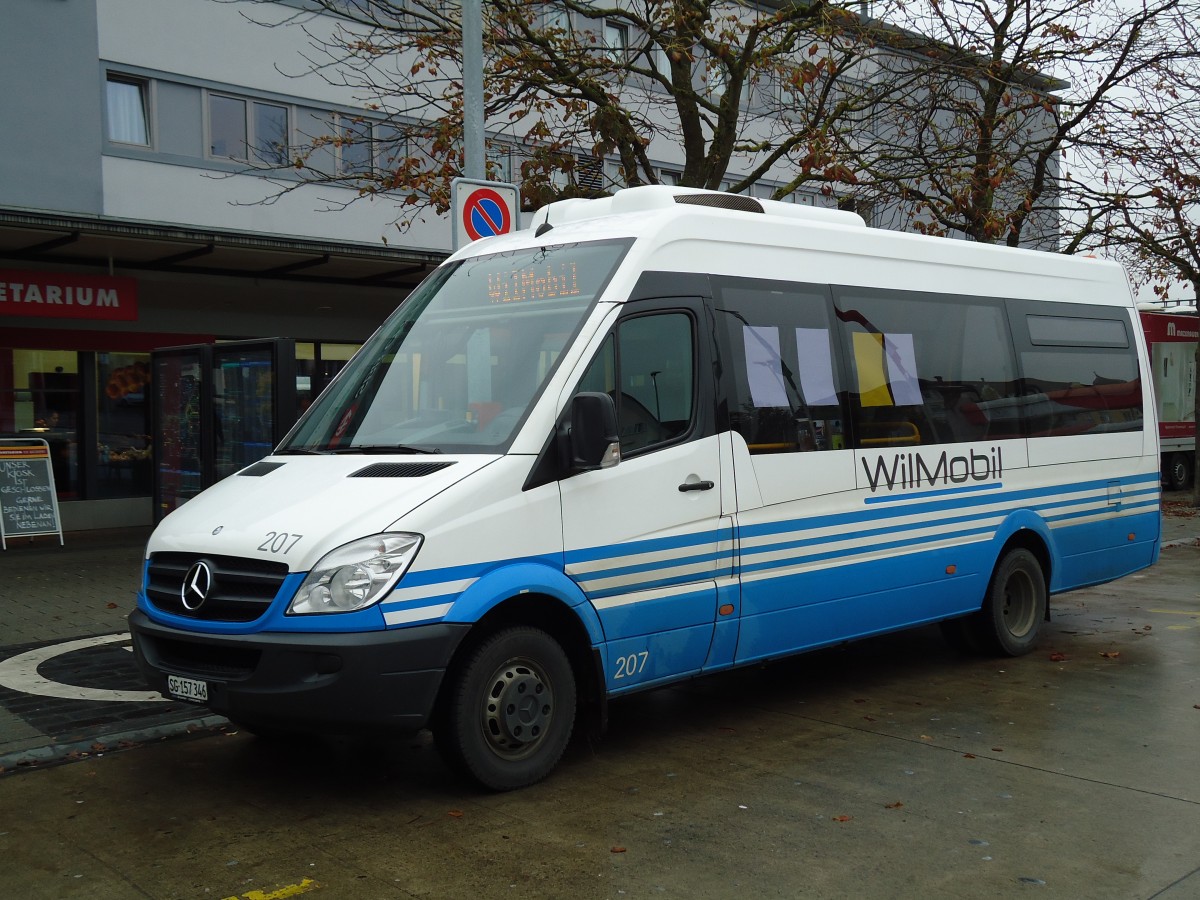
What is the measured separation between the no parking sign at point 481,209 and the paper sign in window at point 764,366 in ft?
8.70

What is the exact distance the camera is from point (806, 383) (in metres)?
7.28

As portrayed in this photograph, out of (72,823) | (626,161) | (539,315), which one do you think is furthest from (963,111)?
(72,823)

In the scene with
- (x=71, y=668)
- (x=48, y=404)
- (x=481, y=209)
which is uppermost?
(x=481, y=209)

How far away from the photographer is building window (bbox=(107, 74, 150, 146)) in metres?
18.5

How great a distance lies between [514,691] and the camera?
5.61 m

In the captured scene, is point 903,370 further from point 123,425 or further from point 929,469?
point 123,425

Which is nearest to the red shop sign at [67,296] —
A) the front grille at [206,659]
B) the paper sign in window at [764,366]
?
the front grille at [206,659]

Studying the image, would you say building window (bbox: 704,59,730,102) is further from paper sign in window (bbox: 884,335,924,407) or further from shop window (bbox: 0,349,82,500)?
shop window (bbox: 0,349,82,500)

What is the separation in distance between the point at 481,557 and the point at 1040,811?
2616 mm

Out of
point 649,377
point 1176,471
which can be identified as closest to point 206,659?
point 649,377

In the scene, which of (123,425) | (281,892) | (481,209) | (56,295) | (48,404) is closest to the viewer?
(281,892)

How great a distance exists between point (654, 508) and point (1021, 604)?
12.9 feet

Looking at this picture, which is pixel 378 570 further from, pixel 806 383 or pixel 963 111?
pixel 963 111

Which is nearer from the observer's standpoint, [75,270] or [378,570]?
[378,570]
